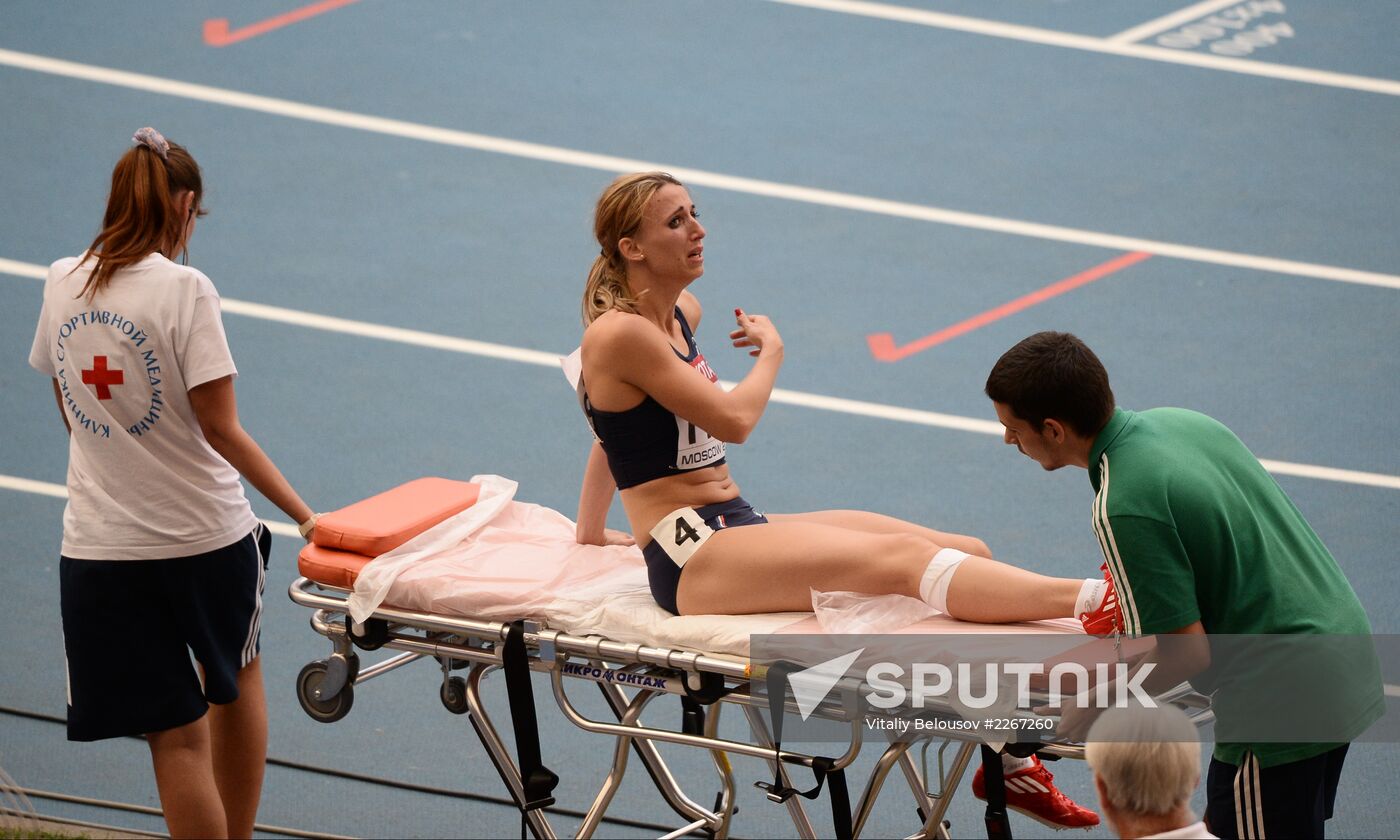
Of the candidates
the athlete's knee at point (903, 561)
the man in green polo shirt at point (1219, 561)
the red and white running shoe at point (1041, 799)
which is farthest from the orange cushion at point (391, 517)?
the man in green polo shirt at point (1219, 561)

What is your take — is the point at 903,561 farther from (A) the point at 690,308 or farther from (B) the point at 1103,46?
(B) the point at 1103,46

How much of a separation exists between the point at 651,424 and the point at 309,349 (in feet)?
12.8

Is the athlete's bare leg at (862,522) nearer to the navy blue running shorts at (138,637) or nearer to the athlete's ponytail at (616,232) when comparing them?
the athlete's ponytail at (616,232)

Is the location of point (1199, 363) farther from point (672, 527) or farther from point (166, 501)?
point (166, 501)

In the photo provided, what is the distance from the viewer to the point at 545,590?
3.89 m

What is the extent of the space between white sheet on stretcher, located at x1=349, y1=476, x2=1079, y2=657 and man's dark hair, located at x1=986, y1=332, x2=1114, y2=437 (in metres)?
0.64

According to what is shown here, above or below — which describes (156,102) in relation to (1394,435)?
above

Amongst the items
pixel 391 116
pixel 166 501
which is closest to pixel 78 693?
pixel 166 501

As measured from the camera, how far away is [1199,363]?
23.5 ft

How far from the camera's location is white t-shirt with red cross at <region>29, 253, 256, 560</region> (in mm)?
3602

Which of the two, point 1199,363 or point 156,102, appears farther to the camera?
point 156,102

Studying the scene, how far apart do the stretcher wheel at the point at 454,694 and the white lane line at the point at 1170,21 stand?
289 inches

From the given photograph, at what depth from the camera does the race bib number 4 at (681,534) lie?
12.7ft

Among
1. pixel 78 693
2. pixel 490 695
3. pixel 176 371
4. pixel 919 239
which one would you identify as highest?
pixel 919 239
